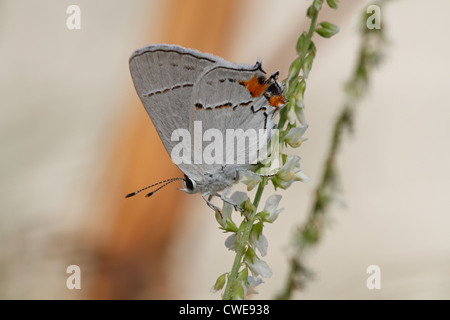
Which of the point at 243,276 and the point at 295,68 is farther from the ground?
the point at 295,68

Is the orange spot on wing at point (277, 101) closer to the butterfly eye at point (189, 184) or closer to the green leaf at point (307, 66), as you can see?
the green leaf at point (307, 66)

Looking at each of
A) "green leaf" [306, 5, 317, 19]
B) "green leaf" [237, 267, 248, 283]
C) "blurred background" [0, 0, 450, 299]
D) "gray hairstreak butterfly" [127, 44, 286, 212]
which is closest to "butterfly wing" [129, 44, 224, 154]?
"gray hairstreak butterfly" [127, 44, 286, 212]

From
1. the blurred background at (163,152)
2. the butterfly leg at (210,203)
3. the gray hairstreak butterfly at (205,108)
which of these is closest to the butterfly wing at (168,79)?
the gray hairstreak butterfly at (205,108)

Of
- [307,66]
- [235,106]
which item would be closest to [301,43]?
[307,66]

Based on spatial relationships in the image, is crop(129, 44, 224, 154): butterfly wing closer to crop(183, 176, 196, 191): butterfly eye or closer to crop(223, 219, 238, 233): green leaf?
crop(183, 176, 196, 191): butterfly eye

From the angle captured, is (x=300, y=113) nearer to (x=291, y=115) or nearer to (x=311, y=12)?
(x=291, y=115)

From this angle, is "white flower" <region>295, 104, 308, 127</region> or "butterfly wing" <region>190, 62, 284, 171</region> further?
"butterfly wing" <region>190, 62, 284, 171</region>
